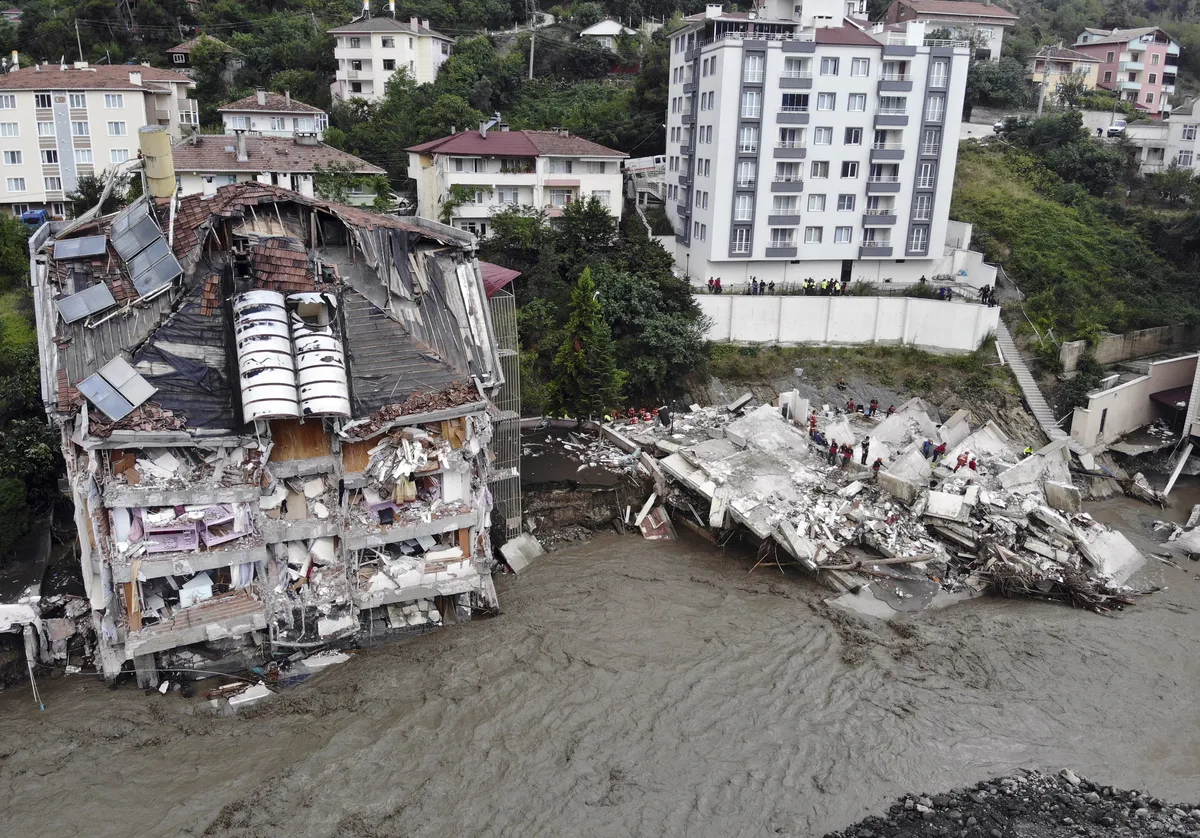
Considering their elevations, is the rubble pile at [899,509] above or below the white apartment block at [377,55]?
below

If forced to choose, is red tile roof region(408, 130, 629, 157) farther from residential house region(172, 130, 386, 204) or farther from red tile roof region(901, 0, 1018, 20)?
red tile roof region(901, 0, 1018, 20)

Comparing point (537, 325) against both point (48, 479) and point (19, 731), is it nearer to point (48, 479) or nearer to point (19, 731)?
point (48, 479)

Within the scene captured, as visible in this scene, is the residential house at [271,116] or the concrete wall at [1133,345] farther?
the residential house at [271,116]

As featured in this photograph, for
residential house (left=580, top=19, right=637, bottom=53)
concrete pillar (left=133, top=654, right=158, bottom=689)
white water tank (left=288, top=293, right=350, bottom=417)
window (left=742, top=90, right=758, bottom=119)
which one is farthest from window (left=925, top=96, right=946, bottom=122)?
concrete pillar (left=133, top=654, right=158, bottom=689)

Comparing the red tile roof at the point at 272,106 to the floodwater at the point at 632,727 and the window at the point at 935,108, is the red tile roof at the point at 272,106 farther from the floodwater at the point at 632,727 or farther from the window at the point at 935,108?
the floodwater at the point at 632,727

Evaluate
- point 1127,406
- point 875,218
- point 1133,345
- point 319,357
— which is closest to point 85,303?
point 319,357

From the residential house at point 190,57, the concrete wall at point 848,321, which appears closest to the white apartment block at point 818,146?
the concrete wall at point 848,321

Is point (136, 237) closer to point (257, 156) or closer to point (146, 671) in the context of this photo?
point (146, 671)
